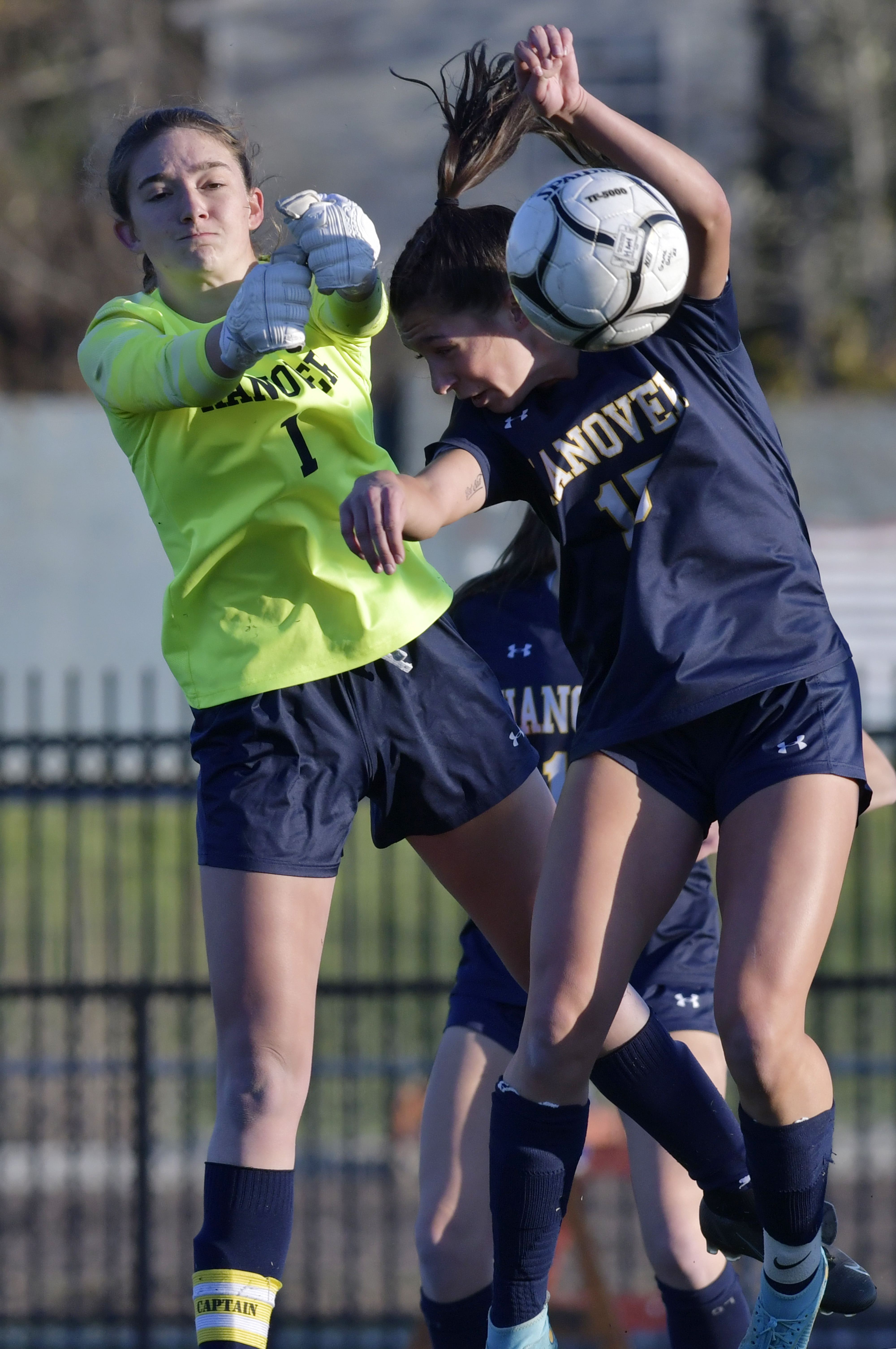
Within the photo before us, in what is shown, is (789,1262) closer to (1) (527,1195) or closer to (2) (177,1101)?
(1) (527,1195)

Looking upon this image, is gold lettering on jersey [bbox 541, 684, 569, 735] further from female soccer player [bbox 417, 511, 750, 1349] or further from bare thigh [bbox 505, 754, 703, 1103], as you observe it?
bare thigh [bbox 505, 754, 703, 1103]

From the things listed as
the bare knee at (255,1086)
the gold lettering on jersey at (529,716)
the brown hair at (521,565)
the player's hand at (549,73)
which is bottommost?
the bare knee at (255,1086)

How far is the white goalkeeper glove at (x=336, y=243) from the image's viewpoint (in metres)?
2.78

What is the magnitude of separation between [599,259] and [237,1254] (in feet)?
6.06

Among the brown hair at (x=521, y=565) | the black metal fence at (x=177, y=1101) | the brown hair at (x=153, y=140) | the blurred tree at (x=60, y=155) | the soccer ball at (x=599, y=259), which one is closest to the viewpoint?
the soccer ball at (x=599, y=259)

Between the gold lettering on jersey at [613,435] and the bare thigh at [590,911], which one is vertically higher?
the gold lettering on jersey at [613,435]

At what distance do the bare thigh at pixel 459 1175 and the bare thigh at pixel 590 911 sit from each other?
843mm

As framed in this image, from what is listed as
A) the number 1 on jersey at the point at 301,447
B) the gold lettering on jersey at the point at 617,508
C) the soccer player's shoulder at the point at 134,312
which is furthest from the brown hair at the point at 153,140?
the gold lettering on jersey at the point at 617,508

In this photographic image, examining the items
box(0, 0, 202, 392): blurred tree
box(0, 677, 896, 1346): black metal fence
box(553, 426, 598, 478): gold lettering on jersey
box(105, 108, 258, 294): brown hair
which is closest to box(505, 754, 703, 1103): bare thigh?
box(553, 426, 598, 478): gold lettering on jersey

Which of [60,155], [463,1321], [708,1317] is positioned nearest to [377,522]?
[463,1321]

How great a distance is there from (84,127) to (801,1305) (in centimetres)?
1987

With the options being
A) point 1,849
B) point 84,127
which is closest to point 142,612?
point 1,849

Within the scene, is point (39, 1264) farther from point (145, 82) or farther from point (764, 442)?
point (145, 82)

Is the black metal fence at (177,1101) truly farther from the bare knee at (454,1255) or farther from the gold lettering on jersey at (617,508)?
the gold lettering on jersey at (617,508)
